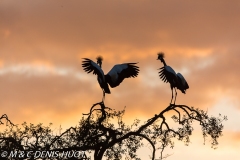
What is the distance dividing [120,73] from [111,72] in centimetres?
42

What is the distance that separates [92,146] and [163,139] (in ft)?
7.19

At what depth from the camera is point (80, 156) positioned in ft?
59.1

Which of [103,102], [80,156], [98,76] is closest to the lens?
[80,156]

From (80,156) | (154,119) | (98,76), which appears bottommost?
(80,156)

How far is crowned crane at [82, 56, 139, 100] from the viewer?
66.9ft

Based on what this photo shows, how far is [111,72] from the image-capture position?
69.1 feet

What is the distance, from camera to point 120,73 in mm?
21375

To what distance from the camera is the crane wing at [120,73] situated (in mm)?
20938

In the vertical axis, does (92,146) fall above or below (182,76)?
below

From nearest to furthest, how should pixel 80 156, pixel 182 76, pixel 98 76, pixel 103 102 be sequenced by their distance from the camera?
pixel 80 156, pixel 103 102, pixel 98 76, pixel 182 76

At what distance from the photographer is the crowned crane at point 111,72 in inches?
803

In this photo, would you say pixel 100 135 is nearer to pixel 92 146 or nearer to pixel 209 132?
pixel 92 146

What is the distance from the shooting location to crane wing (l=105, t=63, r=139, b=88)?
20.9m

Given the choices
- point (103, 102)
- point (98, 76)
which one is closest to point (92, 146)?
point (103, 102)
